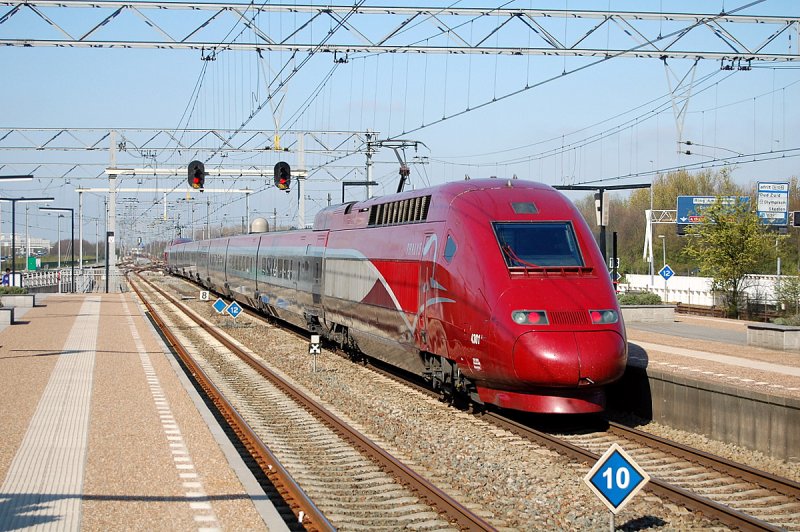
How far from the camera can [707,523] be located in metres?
8.94

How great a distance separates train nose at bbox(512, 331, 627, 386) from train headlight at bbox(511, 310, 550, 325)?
7.0 inches

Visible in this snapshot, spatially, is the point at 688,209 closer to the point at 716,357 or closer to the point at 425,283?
the point at 716,357

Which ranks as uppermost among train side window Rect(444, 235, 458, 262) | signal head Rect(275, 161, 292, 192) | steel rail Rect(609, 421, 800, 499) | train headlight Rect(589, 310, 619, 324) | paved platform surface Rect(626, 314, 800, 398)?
signal head Rect(275, 161, 292, 192)

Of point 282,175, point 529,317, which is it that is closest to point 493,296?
point 529,317

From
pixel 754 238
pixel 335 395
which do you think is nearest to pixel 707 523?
pixel 335 395

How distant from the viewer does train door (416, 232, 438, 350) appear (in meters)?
15.3

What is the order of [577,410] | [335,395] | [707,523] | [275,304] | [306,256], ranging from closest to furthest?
1. [707,523]
2. [577,410]
3. [335,395]
4. [306,256]
5. [275,304]

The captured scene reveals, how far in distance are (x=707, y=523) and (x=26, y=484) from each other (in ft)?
24.3

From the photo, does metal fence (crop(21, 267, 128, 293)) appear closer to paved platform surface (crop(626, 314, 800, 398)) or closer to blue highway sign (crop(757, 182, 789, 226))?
paved platform surface (crop(626, 314, 800, 398))

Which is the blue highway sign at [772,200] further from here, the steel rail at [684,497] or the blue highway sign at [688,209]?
the steel rail at [684,497]

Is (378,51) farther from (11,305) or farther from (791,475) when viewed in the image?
(11,305)

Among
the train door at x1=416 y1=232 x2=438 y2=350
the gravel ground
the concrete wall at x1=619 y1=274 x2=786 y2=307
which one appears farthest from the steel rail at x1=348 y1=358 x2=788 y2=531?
the concrete wall at x1=619 y1=274 x2=786 y2=307

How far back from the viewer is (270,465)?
37.3 ft

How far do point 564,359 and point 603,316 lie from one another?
1.10 m
